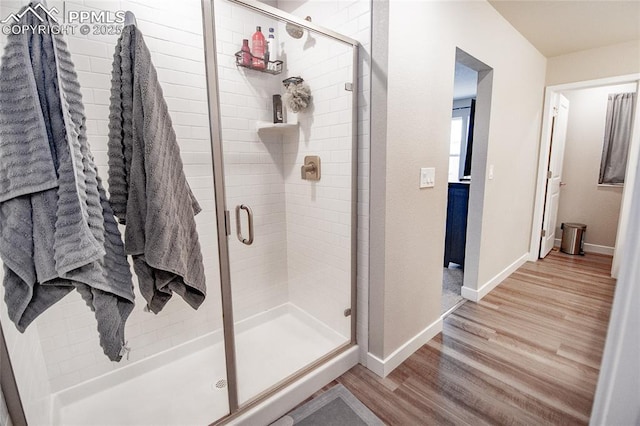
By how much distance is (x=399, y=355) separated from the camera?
73.6 inches

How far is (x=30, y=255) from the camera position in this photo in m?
0.75

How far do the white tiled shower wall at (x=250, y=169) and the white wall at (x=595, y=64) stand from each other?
10.6 ft

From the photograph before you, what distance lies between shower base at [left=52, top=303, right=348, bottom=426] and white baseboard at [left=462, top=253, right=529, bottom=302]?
1.37 m

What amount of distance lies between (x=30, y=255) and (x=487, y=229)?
2.92 m

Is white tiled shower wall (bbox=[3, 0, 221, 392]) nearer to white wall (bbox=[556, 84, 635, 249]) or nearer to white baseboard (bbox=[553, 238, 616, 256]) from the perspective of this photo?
white wall (bbox=[556, 84, 635, 249])

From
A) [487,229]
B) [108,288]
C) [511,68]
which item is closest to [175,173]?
[108,288]

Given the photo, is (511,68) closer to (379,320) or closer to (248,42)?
(248,42)

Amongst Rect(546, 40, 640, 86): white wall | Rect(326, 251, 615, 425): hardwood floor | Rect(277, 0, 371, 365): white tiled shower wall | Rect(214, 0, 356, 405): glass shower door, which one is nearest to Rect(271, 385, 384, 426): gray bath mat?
→ Rect(326, 251, 615, 425): hardwood floor

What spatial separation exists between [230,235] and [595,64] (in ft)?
13.4

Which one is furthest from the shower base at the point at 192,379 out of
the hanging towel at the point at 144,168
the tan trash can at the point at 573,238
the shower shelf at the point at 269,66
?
the tan trash can at the point at 573,238

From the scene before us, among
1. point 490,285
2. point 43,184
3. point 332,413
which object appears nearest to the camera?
point 43,184

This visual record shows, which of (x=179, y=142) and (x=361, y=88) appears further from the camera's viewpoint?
(x=179, y=142)

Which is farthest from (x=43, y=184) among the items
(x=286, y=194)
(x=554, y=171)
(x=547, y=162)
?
(x=554, y=171)

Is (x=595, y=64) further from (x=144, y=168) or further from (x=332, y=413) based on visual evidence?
(x=144, y=168)
